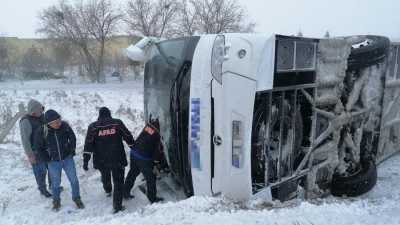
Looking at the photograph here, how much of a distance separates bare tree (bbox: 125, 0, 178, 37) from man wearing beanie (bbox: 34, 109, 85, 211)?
28225mm

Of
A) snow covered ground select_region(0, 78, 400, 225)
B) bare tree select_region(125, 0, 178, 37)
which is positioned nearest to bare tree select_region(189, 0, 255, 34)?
bare tree select_region(125, 0, 178, 37)

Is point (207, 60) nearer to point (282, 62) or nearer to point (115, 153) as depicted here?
point (282, 62)

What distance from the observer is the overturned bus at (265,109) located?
3.07 metres

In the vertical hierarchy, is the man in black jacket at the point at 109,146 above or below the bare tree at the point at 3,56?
below

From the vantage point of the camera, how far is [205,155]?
3295mm

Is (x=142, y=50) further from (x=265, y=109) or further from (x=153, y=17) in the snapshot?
(x=153, y=17)

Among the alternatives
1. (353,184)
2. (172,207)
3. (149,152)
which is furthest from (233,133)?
(353,184)

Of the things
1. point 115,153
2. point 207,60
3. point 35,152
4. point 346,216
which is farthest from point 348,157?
point 35,152

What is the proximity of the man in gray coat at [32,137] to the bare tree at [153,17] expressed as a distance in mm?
27710

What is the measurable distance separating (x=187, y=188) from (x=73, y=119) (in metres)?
7.79

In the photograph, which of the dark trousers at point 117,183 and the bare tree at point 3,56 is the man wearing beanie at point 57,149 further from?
the bare tree at point 3,56

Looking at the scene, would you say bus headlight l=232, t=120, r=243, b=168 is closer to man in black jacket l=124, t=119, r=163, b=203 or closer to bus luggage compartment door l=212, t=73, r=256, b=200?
bus luggage compartment door l=212, t=73, r=256, b=200

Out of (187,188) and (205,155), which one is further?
(187,188)

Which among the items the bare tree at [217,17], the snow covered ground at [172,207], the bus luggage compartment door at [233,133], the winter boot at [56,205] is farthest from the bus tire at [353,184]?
the bare tree at [217,17]
